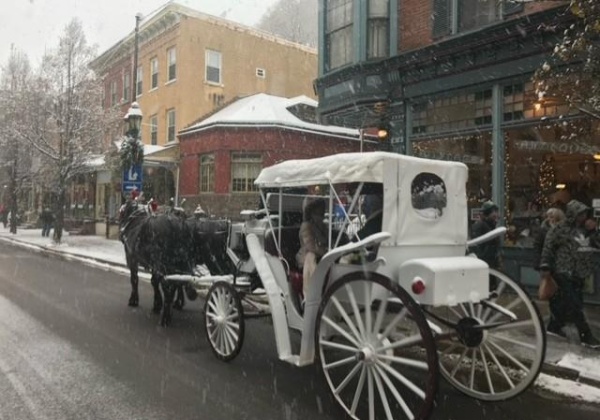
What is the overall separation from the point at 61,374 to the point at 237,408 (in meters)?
2.01

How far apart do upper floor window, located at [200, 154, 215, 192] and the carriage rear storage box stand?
18.8 meters

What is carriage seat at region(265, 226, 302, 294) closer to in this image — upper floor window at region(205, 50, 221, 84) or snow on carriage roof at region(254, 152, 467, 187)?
snow on carriage roof at region(254, 152, 467, 187)

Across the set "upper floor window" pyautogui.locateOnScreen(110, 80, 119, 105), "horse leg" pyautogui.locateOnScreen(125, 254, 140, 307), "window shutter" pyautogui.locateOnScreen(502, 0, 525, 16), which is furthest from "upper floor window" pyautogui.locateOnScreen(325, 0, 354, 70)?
"upper floor window" pyautogui.locateOnScreen(110, 80, 119, 105)

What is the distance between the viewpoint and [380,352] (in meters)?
4.15

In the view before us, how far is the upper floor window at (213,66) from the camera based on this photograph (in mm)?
28156

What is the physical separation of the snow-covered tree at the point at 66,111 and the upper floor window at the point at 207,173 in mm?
5362

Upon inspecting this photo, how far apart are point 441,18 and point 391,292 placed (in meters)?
9.24

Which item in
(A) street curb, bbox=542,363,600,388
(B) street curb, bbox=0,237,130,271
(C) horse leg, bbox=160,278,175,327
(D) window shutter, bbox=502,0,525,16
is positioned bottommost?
(B) street curb, bbox=0,237,130,271

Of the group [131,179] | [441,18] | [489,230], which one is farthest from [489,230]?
[131,179]

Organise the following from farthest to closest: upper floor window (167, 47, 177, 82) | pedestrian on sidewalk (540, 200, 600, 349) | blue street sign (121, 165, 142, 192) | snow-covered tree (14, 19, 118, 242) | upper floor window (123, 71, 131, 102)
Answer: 1. upper floor window (123, 71, 131, 102)
2. upper floor window (167, 47, 177, 82)
3. snow-covered tree (14, 19, 118, 242)
4. blue street sign (121, 165, 142, 192)
5. pedestrian on sidewalk (540, 200, 600, 349)

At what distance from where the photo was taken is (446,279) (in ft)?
13.6

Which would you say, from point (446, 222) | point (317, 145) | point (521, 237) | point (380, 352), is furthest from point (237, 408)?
point (317, 145)

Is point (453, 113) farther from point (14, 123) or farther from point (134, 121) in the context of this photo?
point (14, 123)

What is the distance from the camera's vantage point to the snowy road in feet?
15.1
